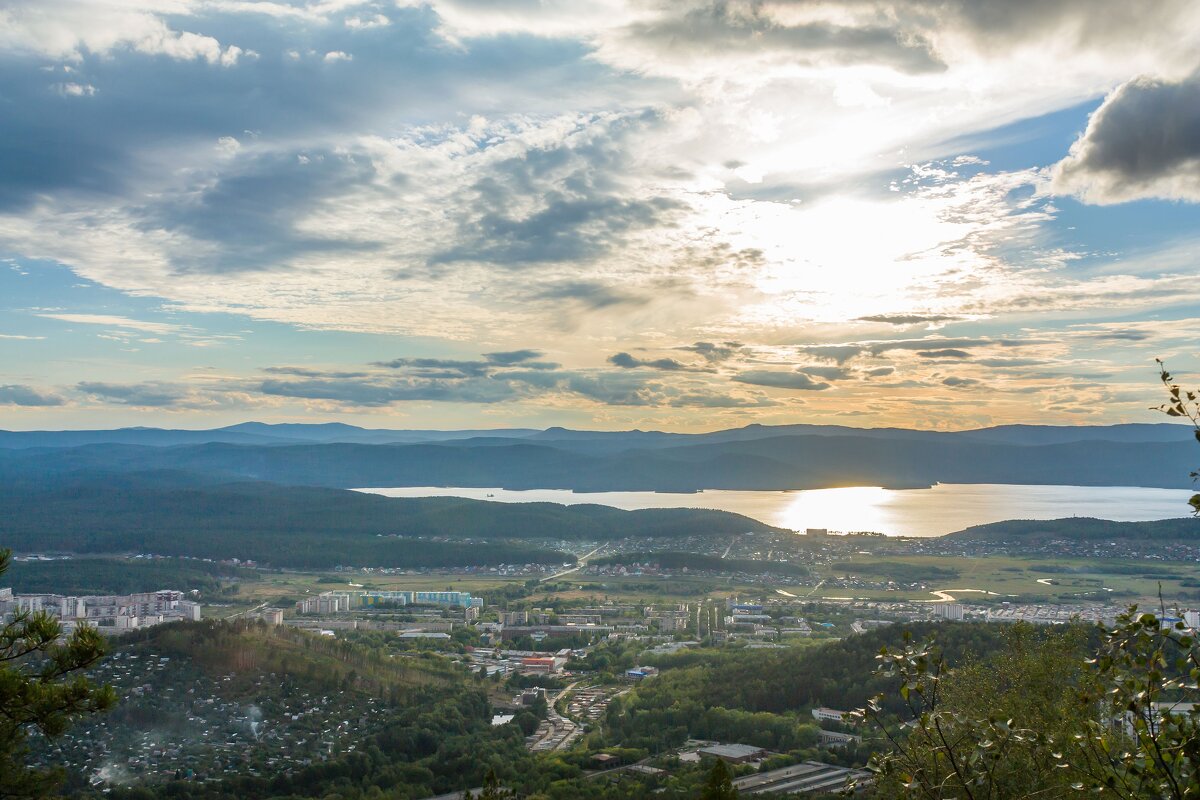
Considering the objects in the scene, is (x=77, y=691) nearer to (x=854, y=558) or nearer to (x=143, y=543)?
(x=854, y=558)

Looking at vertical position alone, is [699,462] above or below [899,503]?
above

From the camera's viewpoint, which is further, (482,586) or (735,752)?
(482,586)

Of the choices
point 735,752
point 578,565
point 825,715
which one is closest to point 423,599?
point 578,565

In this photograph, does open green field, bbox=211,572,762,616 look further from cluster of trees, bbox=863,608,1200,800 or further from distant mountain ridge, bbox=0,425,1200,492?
distant mountain ridge, bbox=0,425,1200,492

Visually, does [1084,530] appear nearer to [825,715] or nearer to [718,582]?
[718,582]

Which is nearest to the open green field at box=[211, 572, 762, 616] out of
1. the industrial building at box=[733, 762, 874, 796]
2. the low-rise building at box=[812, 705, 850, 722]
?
the low-rise building at box=[812, 705, 850, 722]

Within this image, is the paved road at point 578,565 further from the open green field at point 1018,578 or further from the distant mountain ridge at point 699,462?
the distant mountain ridge at point 699,462

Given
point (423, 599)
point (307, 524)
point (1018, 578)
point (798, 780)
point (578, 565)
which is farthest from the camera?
point (307, 524)
